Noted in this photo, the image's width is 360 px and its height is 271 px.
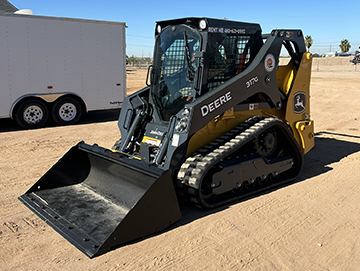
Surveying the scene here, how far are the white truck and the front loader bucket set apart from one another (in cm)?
608

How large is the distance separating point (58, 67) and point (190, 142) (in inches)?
289

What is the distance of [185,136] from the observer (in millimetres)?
4957

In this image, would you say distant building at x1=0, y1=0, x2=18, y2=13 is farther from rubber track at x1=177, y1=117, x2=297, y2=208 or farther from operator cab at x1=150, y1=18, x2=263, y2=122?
rubber track at x1=177, y1=117, x2=297, y2=208

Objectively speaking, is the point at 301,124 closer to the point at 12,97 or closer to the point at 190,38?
the point at 190,38


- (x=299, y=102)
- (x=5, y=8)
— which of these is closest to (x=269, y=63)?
(x=299, y=102)

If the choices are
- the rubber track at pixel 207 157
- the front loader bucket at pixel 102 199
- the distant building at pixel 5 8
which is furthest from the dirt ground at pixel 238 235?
the distant building at pixel 5 8

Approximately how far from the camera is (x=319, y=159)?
25.1 feet

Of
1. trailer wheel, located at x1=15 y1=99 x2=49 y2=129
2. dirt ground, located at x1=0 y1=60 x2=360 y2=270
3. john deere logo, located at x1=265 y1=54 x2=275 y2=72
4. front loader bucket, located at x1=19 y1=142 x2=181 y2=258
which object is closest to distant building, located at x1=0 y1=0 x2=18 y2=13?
trailer wheel, located at x1=15 y1=99 x2=49 y2=129

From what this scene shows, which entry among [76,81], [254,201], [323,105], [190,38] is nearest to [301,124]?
[254,201]

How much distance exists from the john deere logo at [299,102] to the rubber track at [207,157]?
48.6 inches

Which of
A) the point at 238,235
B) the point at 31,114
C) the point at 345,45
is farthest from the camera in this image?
the point at 345,45

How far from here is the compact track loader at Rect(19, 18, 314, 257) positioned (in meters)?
4.54

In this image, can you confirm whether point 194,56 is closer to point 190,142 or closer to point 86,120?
point 190,142

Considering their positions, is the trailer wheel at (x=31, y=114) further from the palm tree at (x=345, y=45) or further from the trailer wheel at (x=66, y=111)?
the palm tree at (x=345, y=45)
